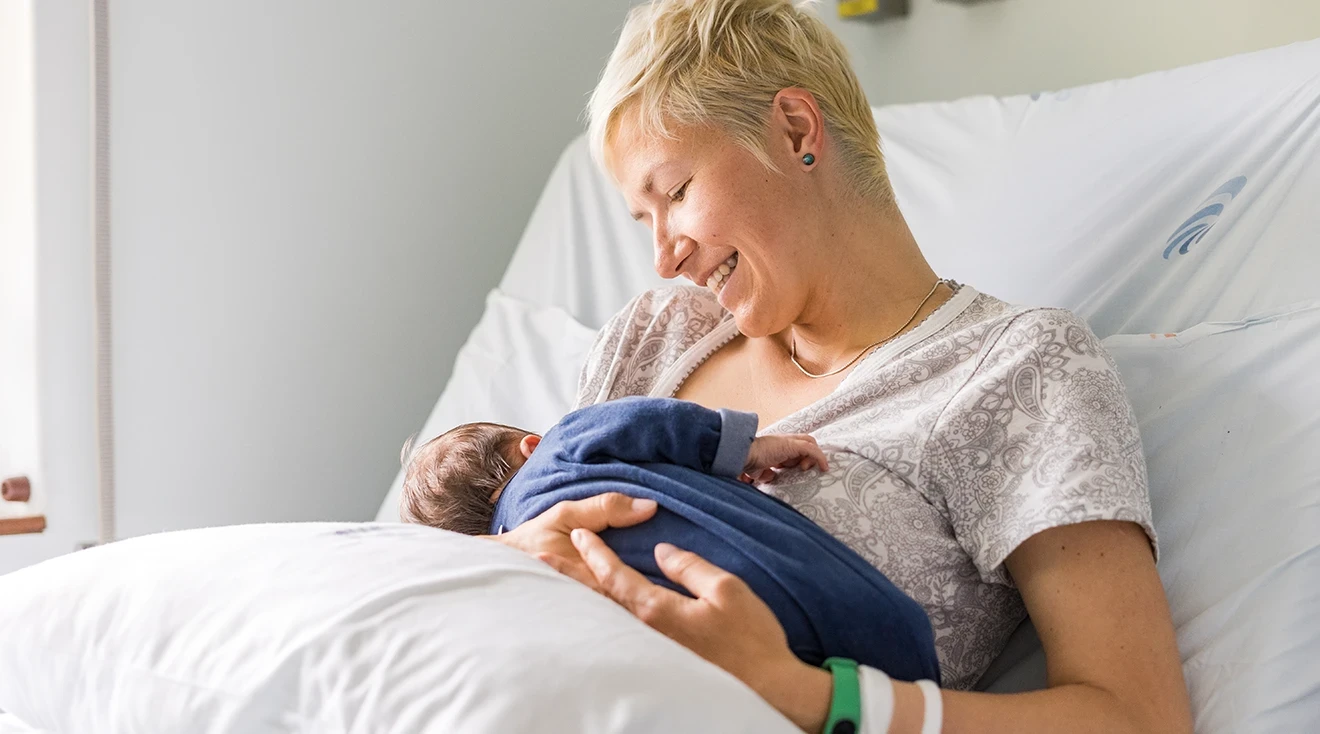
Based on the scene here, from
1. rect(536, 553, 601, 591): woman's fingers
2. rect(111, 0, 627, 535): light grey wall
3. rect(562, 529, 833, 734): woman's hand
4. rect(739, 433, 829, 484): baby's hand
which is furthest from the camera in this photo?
rect(111, 0, 627, 535): light grey wall

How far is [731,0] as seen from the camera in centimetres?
130

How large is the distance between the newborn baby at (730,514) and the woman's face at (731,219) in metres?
0.24

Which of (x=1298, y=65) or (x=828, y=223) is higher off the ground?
(x=1298, y=65)

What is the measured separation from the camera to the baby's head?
4.00ft

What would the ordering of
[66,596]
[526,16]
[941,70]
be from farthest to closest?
[526,16] < [941,70] < [66,596]

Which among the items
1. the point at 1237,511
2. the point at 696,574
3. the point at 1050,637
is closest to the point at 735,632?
the point at 696,574

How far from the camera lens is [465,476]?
1.22 m

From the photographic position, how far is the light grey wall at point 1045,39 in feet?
5.39

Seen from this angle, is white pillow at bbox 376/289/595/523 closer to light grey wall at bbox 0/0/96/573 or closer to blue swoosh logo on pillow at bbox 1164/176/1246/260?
light grey wall at bbox 0/0/96/573

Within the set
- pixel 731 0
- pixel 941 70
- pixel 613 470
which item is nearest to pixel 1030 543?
pixel 613 470

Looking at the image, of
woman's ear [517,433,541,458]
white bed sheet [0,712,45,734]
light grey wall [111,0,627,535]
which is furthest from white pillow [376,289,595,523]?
white bed sheet [0,712,45,734]

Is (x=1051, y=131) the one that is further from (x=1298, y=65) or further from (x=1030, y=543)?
(x=1030, y=543)

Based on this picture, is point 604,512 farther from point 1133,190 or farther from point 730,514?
point 1133,190

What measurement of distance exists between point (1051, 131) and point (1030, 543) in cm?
73
